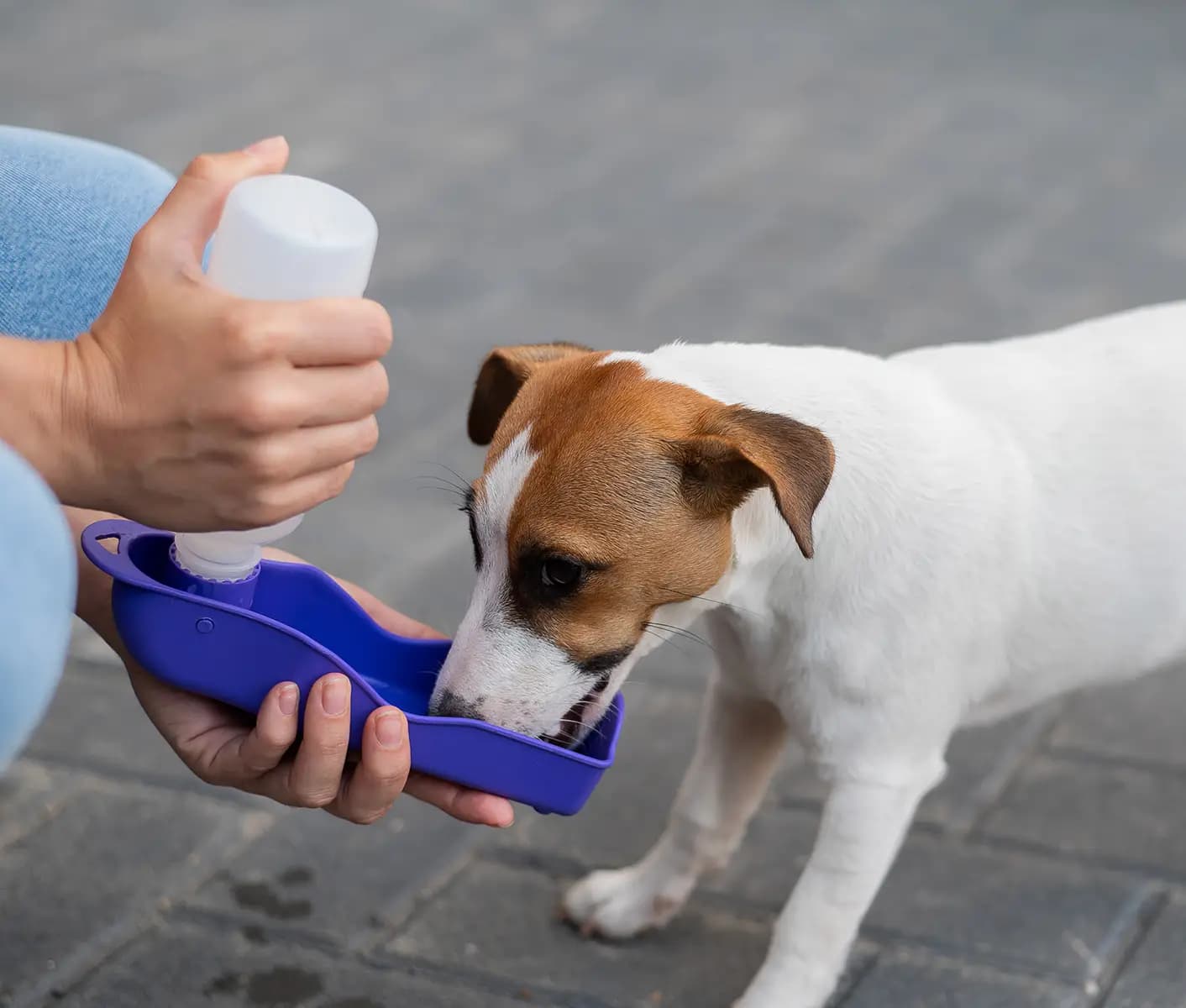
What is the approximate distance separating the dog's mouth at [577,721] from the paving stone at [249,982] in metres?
0.52

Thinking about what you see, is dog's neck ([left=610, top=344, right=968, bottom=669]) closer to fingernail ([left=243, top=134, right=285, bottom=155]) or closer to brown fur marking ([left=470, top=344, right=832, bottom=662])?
brown fur marking ([left=470, top=344, right=832, bottom=662])

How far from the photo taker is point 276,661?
191 centimetres

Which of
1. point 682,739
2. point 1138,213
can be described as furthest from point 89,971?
point 1138,213

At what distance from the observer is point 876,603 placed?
2.16 metres

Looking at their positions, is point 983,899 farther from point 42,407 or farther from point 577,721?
point 42,407

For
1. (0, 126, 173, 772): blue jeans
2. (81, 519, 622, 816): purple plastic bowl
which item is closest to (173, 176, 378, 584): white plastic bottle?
(81, 519, 622, 816): purple plastic bowl

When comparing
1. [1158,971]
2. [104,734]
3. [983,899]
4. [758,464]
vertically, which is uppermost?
[758,464]

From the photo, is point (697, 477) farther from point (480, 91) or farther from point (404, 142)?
point (480, 91)

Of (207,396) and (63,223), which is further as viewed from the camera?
(63,223)

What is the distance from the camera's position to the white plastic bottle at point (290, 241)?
1.62 meters

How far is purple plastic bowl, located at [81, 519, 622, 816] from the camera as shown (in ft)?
6.15

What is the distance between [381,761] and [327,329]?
0.60 metres

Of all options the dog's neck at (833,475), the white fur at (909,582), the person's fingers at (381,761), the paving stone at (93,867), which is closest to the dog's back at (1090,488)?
the white fur at (909,582)

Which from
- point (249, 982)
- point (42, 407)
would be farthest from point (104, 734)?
point (42, 407)
